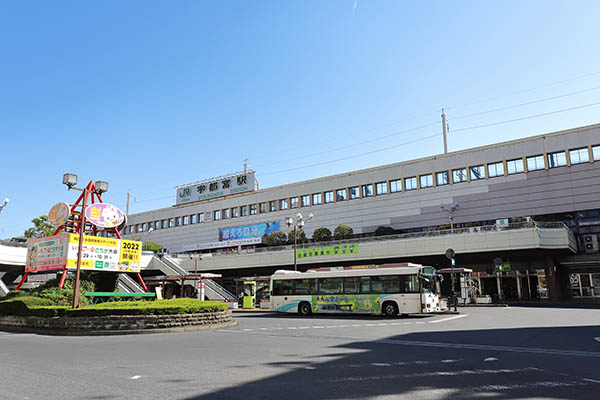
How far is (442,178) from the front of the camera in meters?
46.3

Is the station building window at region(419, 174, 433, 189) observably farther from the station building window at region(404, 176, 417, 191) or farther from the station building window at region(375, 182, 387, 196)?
the station building window at region(375, 182, 387, 196)

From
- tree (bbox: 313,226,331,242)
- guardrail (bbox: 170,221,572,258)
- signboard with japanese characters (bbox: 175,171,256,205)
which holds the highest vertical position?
signboard with japanese characters (bbox: 175,171,256,205)

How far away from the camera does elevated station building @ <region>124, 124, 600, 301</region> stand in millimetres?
37250

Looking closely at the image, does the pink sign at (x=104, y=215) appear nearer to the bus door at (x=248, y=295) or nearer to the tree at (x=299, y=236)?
the bus door at (x=248, y=295)

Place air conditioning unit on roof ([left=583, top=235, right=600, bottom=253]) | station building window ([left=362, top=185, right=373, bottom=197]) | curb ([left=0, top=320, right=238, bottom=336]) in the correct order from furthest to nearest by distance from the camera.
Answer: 1. station building window ([left=362, top=185, right=373, bottom=197])
2. air conditioning unit on roof ([left=583, top=235, right=600, bottom=253])
3. curb ([left=0, top=320, right=238, bottom=336])

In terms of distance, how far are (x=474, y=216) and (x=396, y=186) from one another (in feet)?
30.8

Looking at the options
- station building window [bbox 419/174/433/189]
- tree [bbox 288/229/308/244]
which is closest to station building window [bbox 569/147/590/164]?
station building window [bbox 419/174/433/189]

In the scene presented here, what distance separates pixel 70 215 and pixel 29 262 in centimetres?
420

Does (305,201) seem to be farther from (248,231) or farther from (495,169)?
(495,169)

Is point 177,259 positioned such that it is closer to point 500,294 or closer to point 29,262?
point 29,262

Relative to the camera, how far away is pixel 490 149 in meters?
43.6

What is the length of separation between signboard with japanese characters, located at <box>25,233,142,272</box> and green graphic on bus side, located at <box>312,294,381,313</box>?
46.1 ft

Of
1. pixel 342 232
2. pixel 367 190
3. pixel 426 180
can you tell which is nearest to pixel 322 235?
pixel 342 232

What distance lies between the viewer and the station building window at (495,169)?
1698 inches
